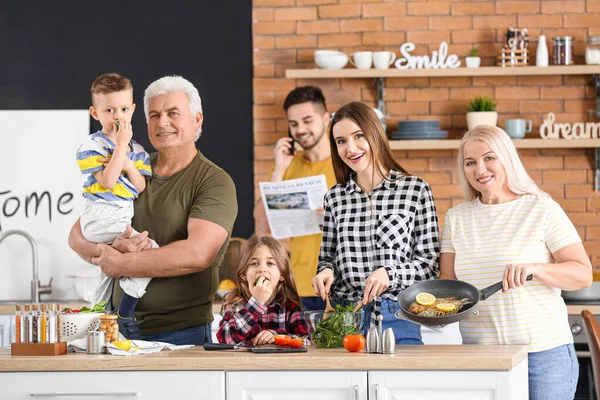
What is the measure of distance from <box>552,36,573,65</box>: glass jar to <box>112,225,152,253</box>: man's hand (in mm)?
3083

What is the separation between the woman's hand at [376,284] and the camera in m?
2.66

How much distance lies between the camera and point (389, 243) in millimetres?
2789

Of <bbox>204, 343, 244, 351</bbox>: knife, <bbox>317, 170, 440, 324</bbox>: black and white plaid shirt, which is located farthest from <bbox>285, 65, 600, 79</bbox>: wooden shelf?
<bbox>204, 343, 244, 351</bbox>: knife

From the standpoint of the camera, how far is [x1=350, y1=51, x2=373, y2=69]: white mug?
5.12 meters

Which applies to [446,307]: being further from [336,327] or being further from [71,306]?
[71,306]

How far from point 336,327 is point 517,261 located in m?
0.57

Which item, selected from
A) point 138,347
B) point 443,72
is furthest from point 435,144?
point 138,347

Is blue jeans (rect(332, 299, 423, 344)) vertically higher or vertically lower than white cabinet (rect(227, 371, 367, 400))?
higher

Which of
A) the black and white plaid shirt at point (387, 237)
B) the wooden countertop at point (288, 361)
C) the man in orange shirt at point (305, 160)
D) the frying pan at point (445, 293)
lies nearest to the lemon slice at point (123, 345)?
the wooden countertop at point (288, 361)

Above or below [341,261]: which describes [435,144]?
above

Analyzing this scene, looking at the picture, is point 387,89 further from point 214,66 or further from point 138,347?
point 138,347

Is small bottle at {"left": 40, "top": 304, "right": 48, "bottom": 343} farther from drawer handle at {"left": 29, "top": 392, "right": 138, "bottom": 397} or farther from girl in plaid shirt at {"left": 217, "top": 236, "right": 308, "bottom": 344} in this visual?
girl in plaid shirt at {"left": 217, "top": 236, "right": 308, "bottom": 344}

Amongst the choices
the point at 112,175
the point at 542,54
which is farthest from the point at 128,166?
the point at 542,54

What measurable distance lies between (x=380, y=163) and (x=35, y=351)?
1.19 m
